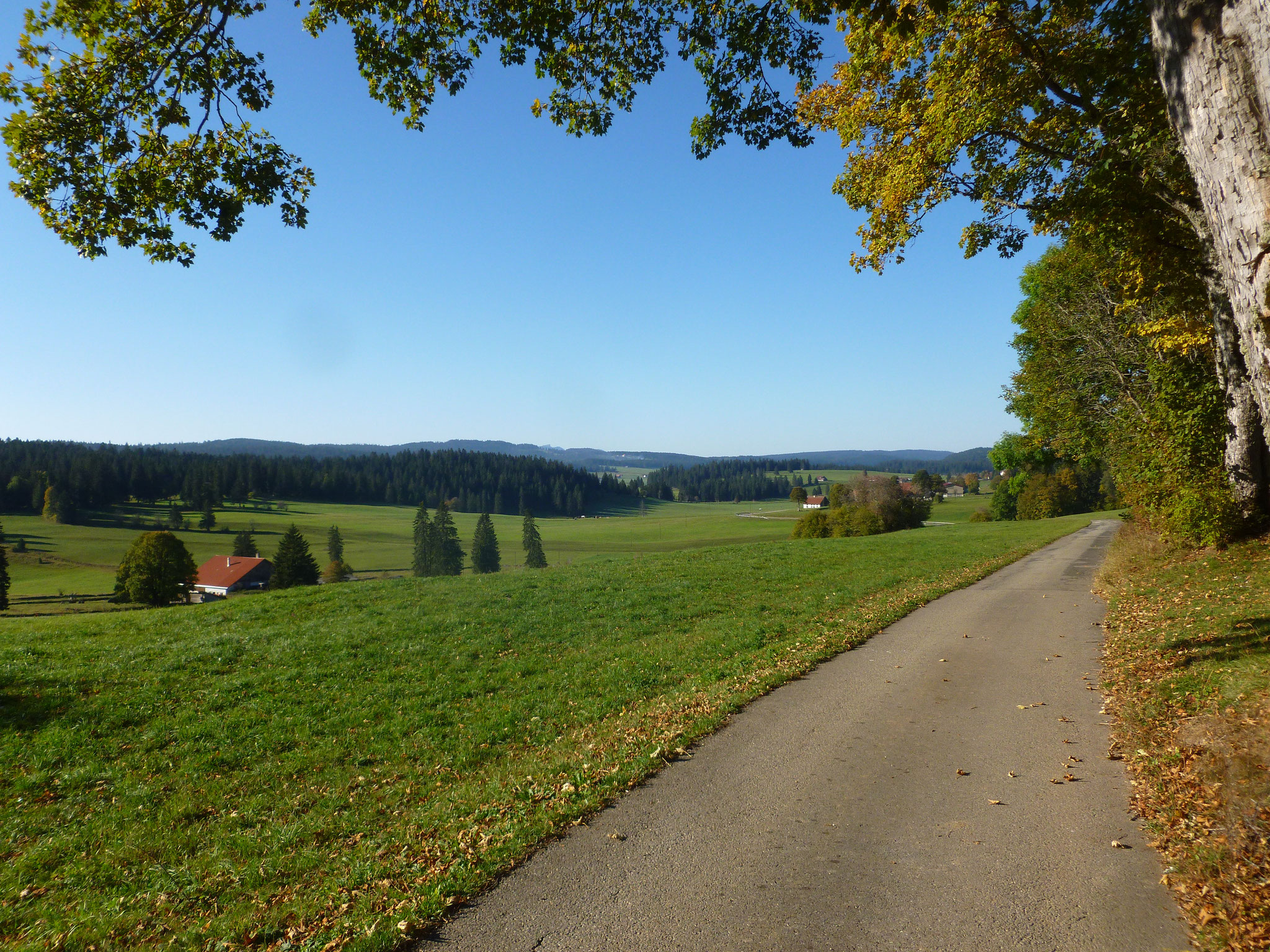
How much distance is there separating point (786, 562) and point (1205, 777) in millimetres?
19364

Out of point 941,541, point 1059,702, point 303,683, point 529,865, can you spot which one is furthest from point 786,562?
point 529,865

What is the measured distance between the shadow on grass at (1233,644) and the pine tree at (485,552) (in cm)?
6612

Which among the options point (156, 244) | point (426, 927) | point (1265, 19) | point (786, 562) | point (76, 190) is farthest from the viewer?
point (786, 562)

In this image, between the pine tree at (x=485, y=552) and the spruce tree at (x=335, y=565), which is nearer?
the spruce tree at (x=335, y=565)

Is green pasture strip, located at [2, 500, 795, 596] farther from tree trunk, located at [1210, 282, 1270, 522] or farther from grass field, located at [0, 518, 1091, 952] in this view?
tree trunk, located at [1210, 282, 1270, 522]

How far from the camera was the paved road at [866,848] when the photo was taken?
13.3ft

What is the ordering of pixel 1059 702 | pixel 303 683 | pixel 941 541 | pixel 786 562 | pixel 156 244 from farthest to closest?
pixel 941 541 → pixel 786 562 → pixel 303 683 → pixel 1059 702 → pixel 156 244

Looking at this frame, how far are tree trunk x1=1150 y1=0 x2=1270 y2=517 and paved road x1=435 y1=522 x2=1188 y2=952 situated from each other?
338 cm

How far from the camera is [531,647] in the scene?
13.0 metres

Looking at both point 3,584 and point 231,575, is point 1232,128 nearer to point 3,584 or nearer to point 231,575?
point 3,584

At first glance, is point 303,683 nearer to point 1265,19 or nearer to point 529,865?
point 529,865

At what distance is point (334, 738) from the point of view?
340 inches

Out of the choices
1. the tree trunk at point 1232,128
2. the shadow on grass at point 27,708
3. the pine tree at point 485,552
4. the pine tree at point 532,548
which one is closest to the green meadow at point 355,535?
the pine tree at point 485,552

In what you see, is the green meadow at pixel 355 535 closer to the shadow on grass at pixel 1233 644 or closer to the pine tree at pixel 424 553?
the pine tree at pixel 424 553
